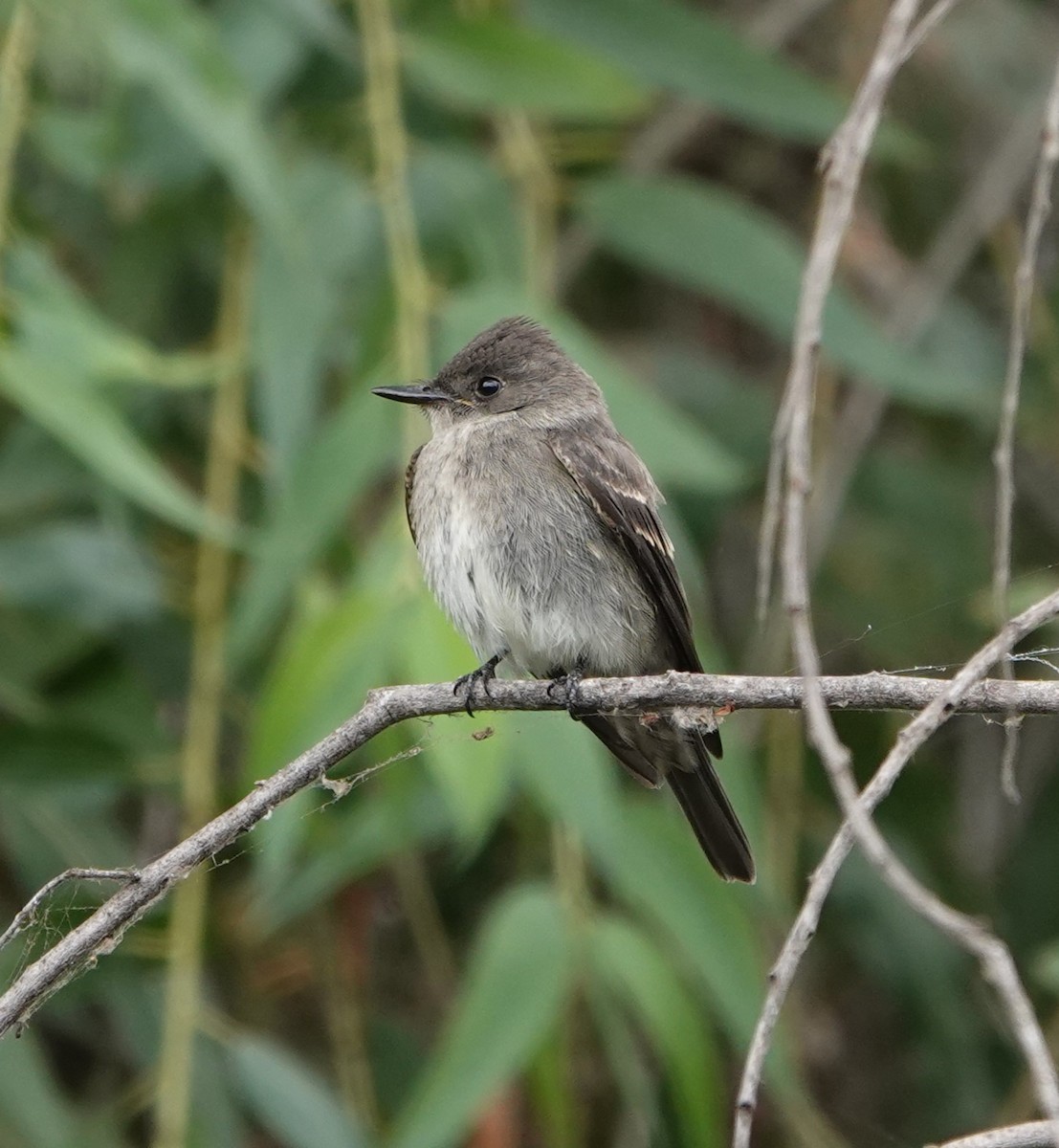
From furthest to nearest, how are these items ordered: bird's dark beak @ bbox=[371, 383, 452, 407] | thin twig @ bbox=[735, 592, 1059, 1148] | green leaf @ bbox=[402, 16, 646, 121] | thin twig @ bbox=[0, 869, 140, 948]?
green leaf @ bbox=[402, 16, 646, 121], bird's dark beak @ bbox=[371, 383, 452, 407], thin twig @ bbox=[0, 869, 140, 948], thin twig @ bbox=[735, 592, 1059, 1148]

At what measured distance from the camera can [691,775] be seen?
407 cm

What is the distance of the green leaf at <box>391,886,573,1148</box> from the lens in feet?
13.3

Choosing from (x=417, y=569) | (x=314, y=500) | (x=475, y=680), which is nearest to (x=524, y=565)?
(x=417, y=569)

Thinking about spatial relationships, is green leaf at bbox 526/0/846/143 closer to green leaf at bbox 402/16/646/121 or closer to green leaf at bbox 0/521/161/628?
Answer: green leaf at bbox 402/16/646/121

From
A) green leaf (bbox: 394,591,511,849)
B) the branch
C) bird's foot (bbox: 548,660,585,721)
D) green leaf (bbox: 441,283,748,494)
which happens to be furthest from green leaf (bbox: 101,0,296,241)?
the branch

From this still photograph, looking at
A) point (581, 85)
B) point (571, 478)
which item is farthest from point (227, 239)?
point (571, 478)

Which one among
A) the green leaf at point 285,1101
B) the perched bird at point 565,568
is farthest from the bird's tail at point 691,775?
the green leaf at point 285,1101

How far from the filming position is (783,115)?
496 cm

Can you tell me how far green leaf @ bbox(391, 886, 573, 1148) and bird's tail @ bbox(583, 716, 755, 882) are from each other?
402 millimetres

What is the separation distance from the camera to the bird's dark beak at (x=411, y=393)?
4.12 metres

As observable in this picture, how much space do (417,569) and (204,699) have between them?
78 centimetres

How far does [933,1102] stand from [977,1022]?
0.42 m

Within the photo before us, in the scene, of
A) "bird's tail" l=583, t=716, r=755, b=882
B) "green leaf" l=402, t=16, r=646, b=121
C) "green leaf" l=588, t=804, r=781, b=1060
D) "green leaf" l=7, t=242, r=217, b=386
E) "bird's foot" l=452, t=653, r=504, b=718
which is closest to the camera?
"bird's foot" l=452, t=653, r=504, b=718

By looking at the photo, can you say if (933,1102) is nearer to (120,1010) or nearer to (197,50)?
(120,1010)
